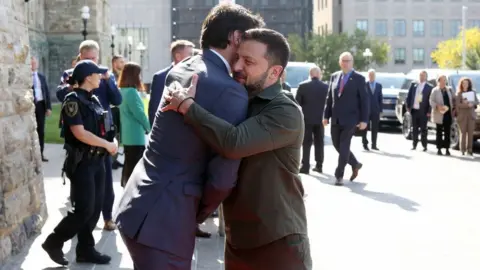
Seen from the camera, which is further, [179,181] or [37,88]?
[37,88]

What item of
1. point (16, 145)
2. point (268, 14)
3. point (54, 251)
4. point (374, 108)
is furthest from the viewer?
point (268, 14)

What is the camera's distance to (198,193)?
12.8 ft

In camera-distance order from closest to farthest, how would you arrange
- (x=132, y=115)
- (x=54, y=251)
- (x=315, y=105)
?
(x=54, y=251) < (x=132, y=115) < (x=315, y=105)

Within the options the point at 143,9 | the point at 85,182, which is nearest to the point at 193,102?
the point at 85,182

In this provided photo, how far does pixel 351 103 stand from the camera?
44.8ft

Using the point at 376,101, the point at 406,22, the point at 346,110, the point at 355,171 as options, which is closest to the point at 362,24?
the point at 406,22

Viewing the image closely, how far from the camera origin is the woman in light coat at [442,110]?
19656mm

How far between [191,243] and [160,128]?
1.77ft

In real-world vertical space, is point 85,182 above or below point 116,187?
above

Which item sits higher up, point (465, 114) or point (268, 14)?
point (268, 14)

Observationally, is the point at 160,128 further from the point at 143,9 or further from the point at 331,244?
the point at 143,9

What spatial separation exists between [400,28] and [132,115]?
95.1 m

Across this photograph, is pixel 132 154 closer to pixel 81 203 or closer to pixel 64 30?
pixel 81 203

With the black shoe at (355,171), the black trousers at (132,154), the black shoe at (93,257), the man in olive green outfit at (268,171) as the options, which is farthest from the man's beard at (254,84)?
the black shoe at (355,171)
